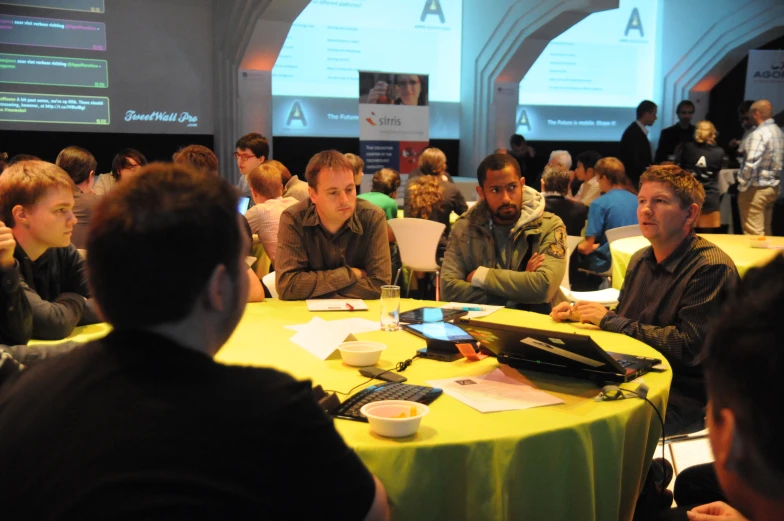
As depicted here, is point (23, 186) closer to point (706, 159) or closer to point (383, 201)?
point (383, 201)

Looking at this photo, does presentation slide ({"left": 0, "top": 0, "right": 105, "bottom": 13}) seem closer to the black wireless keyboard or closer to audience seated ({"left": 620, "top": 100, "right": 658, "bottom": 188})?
audience seated ({"left": 620, "top": 100, "right": 658, "bottom": 188})

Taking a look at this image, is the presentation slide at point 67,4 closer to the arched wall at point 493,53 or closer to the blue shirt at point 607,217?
the arched wall at point 493,53

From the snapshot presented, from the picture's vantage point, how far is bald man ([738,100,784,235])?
8.06 metres

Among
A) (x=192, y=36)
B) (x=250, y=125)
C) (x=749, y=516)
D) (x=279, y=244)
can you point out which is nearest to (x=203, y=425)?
(x=749, y=516)

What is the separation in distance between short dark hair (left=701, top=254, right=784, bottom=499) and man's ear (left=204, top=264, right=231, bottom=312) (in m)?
0.70

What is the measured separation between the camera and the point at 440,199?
6141 millimetres

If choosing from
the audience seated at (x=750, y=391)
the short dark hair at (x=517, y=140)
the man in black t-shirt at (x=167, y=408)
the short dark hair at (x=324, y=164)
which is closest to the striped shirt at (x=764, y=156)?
the short dark hair at (x=517, y=140)

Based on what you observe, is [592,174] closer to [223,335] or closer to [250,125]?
[250,125]

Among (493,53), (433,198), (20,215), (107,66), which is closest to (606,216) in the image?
(433,198)

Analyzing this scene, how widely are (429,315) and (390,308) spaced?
255 millimetres

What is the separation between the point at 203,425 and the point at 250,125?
8.55m

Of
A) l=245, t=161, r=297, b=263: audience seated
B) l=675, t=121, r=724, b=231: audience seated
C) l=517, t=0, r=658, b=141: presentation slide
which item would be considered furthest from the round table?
l=517, t=0, r=658, b=141: presentation slide

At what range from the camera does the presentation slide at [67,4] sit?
8.47 m

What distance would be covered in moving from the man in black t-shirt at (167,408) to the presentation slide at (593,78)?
11542 mm
